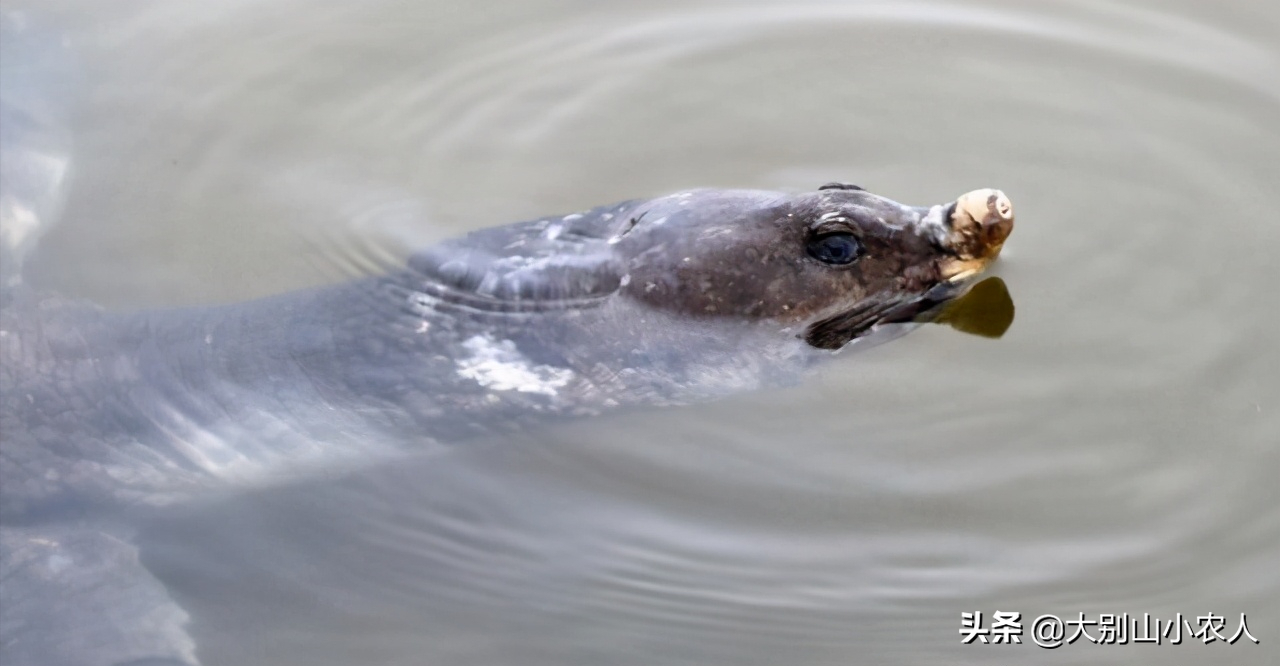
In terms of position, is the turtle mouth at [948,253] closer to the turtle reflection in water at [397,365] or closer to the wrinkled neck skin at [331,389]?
the turtle reflection in water at [397,365]

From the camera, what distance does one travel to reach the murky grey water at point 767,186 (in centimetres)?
358

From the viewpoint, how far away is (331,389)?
12.3 feet

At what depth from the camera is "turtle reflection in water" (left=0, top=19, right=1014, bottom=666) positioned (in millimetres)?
3748

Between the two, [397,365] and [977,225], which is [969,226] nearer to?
[977,225]

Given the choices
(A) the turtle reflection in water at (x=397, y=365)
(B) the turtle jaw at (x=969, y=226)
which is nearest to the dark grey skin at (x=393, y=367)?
(A) the turtle reflection in water at (x=397, y=365)

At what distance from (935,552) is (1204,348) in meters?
1.31

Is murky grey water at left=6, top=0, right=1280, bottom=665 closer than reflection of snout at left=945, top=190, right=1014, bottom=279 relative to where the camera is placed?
Yes

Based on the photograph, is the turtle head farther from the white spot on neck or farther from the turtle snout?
the white spot on neck

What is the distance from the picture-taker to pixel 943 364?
421 centimetres

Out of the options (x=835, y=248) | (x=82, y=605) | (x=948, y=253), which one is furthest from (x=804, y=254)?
(x=82, y=605)

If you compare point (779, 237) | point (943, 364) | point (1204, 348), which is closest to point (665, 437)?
point (779, 237)

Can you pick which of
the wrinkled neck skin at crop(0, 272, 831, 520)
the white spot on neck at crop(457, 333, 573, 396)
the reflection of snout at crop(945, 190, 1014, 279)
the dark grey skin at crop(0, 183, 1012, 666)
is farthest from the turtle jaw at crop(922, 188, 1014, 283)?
the white spot on neck at crop(457, 333, 573, 396)

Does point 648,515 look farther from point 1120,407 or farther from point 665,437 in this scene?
point 1120,407

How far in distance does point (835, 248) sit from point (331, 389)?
155cm
